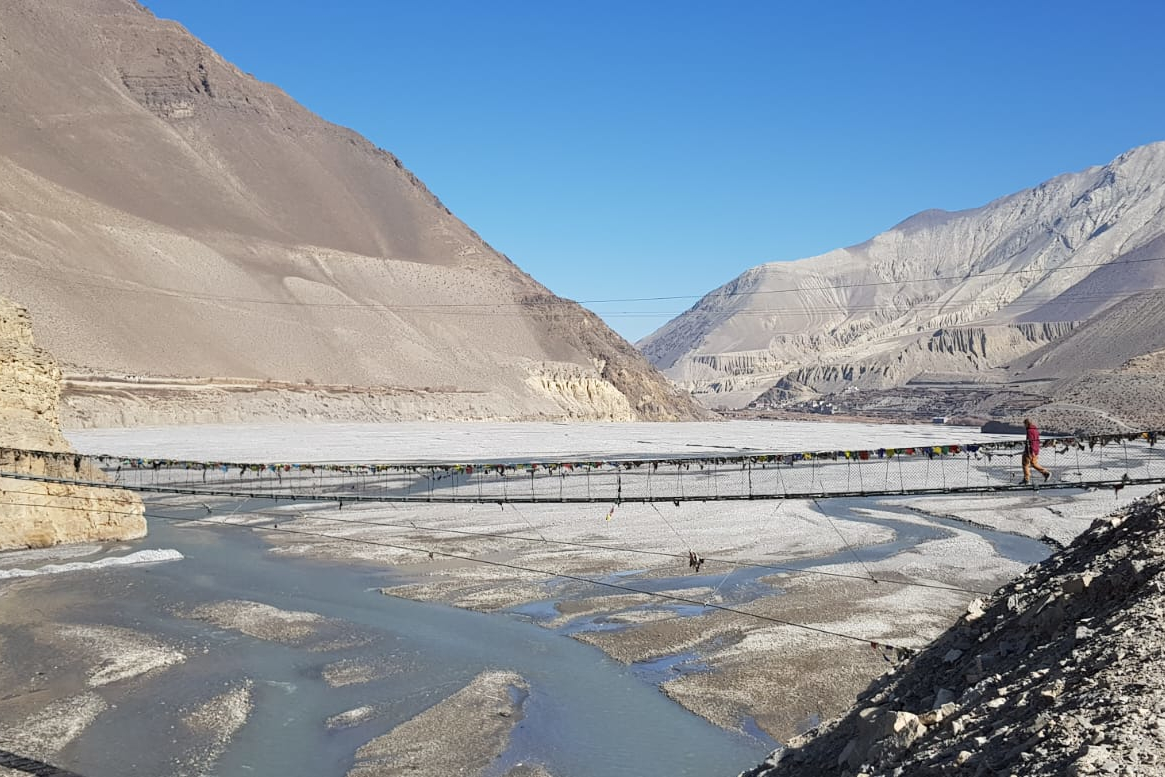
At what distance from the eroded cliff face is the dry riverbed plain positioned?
0.81m

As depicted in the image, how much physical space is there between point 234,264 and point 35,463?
9049cm

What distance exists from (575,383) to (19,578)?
8963 cm

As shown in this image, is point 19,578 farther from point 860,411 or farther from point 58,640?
point 860,411

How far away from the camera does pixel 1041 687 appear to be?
6457mm

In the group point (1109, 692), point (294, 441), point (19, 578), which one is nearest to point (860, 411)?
point (294, 441)

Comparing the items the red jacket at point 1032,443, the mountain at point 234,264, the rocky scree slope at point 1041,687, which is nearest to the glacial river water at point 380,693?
the rocky scree slope at point 1041,687

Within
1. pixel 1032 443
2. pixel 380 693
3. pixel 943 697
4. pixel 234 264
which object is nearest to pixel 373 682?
pixel 380 693

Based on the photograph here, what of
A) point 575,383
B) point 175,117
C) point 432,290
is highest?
point 175,117

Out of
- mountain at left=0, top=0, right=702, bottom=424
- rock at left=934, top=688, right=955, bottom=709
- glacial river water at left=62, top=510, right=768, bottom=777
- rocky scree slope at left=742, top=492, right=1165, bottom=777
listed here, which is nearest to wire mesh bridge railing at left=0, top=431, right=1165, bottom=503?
glacial river water at left=62, top=510, right=768, bottom=777

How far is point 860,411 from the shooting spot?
461 ft

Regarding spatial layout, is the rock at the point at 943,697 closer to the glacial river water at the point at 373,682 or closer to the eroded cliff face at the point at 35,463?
the glacial river water at the point at 373,682

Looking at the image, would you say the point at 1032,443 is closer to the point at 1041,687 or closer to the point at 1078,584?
the point at 1078,584

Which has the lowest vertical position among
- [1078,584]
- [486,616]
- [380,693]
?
[380,693]

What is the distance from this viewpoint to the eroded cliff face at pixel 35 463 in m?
24.6
